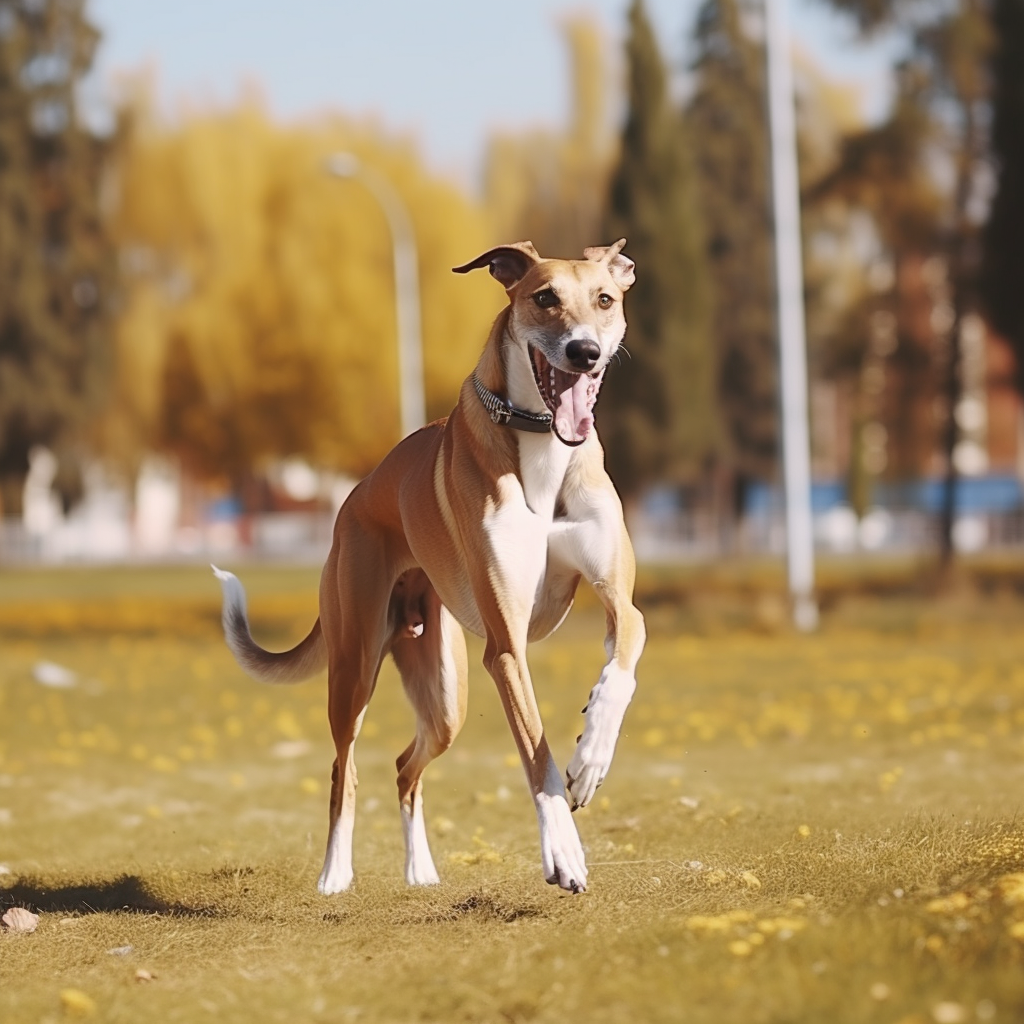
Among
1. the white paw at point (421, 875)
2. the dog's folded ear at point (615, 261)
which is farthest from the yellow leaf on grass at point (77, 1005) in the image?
the dog's folded ear at point (615, 261)

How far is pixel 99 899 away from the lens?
20.7 feet

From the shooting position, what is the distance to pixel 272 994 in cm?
443

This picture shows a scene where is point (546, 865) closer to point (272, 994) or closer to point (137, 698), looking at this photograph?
point (272, 994)

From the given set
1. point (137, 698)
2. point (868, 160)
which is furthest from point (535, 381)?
point (868, 160)

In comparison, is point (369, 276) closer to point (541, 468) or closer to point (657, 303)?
point (657, 303)

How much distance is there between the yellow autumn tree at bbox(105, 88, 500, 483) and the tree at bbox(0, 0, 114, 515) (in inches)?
85.9

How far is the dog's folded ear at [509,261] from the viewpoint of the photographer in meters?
5.62

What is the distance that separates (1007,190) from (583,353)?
825 inches

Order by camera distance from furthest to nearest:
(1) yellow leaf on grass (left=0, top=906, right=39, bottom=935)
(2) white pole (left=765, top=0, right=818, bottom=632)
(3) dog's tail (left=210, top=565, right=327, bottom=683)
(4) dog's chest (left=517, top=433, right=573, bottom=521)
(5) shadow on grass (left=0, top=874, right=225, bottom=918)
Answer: (2) white pole (left=765, top=0, right=818, bottom=632)
(3) dog's tail (left=210, top=565, right=327, bottom=683)
(5) shadow on grass (left=0, top=874, right=225, bottom=918)
(1) yellow leaf on grass (left=0, top=906, right=39, bottom=935)
(4) dog's chest (left=517, top=433, right=573, bottom=521)

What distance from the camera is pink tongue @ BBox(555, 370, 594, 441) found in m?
5.30

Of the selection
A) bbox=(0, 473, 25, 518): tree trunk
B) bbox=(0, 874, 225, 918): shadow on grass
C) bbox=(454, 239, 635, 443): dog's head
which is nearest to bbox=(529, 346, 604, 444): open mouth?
bbox=(454, 239, 635, 443): dog's head

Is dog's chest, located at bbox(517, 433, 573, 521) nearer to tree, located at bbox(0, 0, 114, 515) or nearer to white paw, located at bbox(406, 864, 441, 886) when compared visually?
white paw, located at bbox(406, 864, 441, 886)

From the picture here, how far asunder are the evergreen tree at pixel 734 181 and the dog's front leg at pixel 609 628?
36.9 m

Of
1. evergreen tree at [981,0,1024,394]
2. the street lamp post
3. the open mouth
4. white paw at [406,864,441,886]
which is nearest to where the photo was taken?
the open mouth
